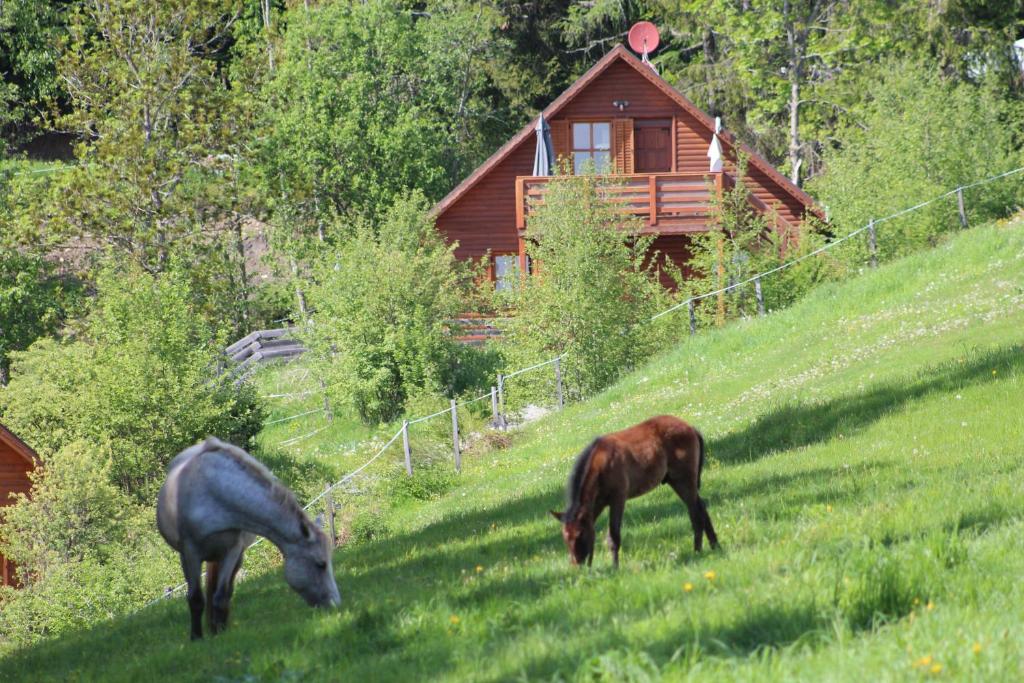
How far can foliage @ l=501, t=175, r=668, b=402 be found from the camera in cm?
3072

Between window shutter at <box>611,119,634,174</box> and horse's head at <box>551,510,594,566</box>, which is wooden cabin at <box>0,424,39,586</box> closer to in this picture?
window shutter at <box>611,119,634,174</box>

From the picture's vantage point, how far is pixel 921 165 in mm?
38594

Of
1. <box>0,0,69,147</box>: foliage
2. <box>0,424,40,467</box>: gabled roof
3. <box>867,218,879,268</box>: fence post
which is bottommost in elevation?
<box>0,424,40,467</box>: gabled roof

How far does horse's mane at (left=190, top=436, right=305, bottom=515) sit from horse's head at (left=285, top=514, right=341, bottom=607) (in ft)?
0.55

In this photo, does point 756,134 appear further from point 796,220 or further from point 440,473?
point 440,473

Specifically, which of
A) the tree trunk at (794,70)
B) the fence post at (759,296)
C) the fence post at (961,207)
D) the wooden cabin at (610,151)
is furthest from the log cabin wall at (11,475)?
the tree trunk at (794,70)

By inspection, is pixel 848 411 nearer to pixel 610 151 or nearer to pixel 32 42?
pixel 610 151

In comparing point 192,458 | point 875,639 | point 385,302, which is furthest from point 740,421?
point 385,302

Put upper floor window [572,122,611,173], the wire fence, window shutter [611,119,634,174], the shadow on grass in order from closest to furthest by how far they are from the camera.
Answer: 1. the shadow on grass
2. the wire fence
3. window shutter [611,119,634,174]
4. upper floor window [572,122,611,173]

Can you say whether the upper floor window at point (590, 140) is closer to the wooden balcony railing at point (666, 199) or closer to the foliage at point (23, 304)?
the wooden balcony railing at point (666, 199)

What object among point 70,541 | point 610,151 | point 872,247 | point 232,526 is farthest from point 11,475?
point 232,526

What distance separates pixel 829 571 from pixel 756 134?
168 feet

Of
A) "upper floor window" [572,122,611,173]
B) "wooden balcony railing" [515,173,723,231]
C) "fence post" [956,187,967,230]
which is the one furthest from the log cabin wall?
"fence post" [956,187,967,230]

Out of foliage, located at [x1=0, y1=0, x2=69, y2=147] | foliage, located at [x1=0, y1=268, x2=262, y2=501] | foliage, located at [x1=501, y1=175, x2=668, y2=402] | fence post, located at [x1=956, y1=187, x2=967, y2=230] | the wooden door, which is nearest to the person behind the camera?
foliage, located at [x1=501, y1=175, x2=668, y2=402]
